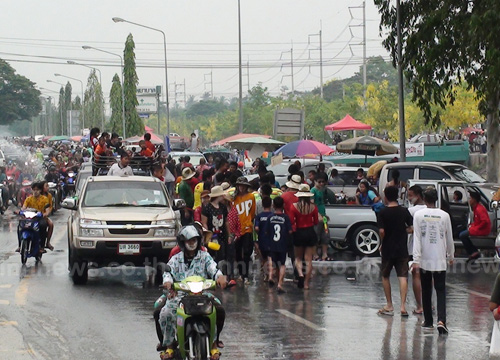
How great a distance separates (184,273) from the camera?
991 centimetres

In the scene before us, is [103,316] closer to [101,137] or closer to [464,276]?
[464,276]

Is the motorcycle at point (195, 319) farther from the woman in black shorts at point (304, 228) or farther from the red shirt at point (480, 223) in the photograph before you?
the red shirt at point (480, 223)

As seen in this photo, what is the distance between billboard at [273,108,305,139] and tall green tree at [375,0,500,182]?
27.7ft

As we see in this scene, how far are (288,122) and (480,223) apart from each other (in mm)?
16683

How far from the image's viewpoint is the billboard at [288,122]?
117 feet

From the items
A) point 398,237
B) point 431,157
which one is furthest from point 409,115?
point 398,237

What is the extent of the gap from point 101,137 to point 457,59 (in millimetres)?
8679

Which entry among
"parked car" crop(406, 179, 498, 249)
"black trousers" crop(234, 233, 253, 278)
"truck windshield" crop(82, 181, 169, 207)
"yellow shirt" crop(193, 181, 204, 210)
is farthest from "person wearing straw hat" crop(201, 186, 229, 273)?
"parked car" crop(406, 179, 498, 249)

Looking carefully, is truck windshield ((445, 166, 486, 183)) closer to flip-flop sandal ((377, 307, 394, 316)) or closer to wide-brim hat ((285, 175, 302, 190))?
wide-brim hat ((285, 175, 302, 190))

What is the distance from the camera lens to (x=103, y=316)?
44.1 ft

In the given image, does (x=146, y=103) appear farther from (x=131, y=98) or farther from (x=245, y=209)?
(x=245, y=209)

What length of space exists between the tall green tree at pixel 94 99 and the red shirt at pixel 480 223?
364 ft

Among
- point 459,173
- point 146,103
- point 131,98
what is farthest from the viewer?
point 146,103

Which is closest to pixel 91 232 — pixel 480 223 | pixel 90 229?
pixel 90 229
